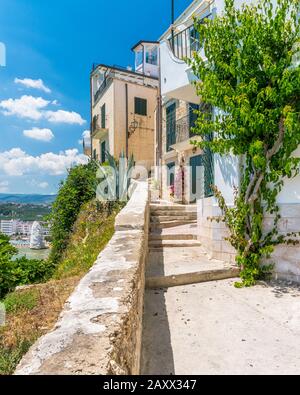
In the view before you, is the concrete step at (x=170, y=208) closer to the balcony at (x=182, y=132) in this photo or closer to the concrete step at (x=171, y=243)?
the concrete step at (x=171, y=243)

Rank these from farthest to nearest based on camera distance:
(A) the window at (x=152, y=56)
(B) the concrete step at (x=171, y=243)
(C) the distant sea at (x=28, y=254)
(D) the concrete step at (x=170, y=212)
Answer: (A) the window at (x=152, y=56) → (C) the distant sea at (x=28, y=254) → (D) the concrete step at (x=170, y=212) → (B) the concrete step at (x=171, y=243)

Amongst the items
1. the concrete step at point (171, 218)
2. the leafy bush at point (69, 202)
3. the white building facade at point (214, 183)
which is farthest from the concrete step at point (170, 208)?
the leafy bush at point (69, 202)

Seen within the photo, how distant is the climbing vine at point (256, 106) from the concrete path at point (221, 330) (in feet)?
2.10

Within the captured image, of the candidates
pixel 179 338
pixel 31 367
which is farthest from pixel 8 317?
pixel 31 367

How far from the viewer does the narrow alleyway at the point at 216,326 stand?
8.46 feet

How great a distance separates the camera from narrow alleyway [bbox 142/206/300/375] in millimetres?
2580

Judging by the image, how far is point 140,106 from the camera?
20.8m

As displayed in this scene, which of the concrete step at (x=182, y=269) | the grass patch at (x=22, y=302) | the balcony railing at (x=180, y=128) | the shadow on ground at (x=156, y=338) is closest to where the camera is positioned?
the shadow on ground at (x=156, y=338)

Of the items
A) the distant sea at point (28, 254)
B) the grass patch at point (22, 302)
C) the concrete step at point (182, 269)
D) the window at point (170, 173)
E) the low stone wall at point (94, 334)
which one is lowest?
the distant sea at point (28, 254)

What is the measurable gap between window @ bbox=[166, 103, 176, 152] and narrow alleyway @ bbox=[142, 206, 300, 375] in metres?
10.5

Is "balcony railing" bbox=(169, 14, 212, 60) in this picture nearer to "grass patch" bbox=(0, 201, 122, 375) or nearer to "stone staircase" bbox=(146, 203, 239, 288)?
"stone staircase" bbox=(146, 203, 239, 288)

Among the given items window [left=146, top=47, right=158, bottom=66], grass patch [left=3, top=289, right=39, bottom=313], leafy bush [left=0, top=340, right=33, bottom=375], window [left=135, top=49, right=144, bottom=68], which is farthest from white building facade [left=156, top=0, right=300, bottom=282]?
window [left=135, top=49, right=144, bottom=68]

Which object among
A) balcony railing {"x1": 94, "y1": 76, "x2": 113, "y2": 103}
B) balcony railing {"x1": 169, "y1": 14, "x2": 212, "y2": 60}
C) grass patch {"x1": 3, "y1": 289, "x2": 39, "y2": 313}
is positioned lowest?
grass patch {"x1": 3, "y1": 289, "x2": 39, "y2": 313}
